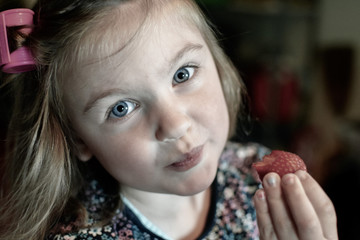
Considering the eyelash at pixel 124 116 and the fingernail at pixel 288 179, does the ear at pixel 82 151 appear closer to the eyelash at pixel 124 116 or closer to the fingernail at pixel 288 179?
the eyelash at pixel 124 116

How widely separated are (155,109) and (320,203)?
317mm

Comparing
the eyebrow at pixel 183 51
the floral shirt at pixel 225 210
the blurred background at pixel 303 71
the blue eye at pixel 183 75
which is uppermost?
the eyebrow at pixel 183 51

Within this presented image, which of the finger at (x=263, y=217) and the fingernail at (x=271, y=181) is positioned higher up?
the fingernail at (x=271, y=181)

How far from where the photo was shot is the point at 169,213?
94 centimetres

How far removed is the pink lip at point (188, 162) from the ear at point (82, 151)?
0.68 ft

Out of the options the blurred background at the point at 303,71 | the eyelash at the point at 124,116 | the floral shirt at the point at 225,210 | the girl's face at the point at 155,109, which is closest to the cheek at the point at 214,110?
the girl's face at the point at 155,109

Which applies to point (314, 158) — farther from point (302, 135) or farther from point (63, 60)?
point (63, 60)

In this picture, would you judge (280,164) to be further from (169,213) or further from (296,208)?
(169,213)

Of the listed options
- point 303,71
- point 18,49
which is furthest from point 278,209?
point 303,71

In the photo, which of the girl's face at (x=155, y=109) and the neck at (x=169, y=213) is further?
the neck at (x=169, y=213)

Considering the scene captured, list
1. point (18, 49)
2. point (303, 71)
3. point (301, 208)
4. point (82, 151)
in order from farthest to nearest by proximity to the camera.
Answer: point (303, 71) → point (82, 151) → point (18, 49) → point (301, 208)

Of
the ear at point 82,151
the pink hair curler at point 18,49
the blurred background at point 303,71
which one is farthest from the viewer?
the blurred background at point 303,71

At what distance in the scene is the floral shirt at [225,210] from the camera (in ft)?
2.87

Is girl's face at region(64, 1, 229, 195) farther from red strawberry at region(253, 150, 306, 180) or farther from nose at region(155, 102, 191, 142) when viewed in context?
red strawberry at region(253, 150, 306, 180)
